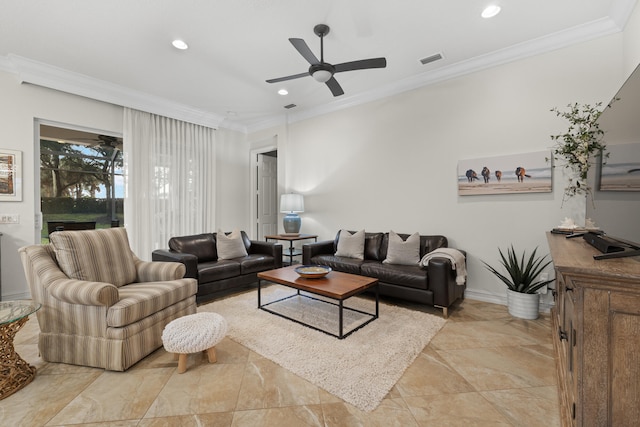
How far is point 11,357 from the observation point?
1779mm

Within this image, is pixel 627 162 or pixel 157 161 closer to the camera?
pixel 627 162

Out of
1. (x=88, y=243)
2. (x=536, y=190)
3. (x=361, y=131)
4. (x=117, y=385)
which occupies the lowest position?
(x=117, y=385)

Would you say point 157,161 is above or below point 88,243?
above

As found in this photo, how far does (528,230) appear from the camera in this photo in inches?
123

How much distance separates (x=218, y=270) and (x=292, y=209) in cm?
179

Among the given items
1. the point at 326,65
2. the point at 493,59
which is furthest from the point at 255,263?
the point at 493,59

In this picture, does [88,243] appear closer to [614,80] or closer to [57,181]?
[57,181]

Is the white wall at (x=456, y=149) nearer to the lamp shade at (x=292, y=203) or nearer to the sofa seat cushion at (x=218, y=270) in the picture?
the lamp shade at (x=292, y=203)

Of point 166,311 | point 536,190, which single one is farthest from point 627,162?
point 166,311

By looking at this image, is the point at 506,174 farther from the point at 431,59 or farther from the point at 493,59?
the point at 431,59

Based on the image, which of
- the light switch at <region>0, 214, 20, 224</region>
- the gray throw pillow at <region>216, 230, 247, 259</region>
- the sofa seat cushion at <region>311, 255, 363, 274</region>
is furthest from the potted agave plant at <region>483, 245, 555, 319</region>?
the light switch at <region>0, 214, 20, 224</region>

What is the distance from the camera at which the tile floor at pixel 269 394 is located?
1524mm

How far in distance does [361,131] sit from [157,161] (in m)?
3.39

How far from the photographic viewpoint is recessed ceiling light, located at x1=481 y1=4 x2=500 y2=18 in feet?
8.20
